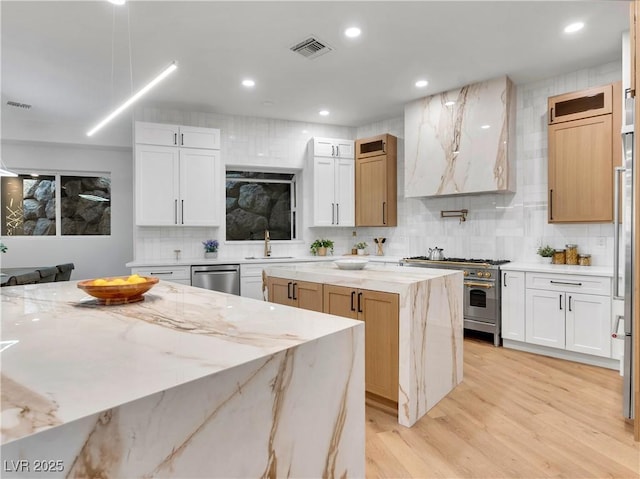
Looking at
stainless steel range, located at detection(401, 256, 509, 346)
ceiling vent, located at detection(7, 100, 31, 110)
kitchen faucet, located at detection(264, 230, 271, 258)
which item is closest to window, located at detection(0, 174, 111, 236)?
ceiling vent, located at detection(7, 100, 31, 110)

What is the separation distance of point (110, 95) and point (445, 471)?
16.7 feet

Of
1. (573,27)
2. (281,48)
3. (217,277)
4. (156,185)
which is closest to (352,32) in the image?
(281,48)

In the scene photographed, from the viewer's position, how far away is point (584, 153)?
11.6 ft

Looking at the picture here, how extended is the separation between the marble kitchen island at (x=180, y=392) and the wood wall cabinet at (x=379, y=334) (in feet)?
3.56

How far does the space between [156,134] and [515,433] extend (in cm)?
475

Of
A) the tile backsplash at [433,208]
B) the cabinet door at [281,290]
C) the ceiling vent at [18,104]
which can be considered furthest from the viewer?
the ceiling vent at [18,104]

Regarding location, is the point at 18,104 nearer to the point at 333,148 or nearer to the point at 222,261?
the point at 222,261

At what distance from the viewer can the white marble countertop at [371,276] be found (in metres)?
2.35

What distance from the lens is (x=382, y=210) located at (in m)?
5.30

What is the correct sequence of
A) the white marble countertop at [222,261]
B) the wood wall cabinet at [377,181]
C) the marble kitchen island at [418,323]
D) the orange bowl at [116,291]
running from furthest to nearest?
the wood wall cabinet at [377,181] < the white marble countertop at [222,261] < the marble kitchen island at [418,323] < the orange bowl at [116,291]

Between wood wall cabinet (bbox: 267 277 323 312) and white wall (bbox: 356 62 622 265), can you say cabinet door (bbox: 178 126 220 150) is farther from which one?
white wall (bbox: 356 62 622 265)

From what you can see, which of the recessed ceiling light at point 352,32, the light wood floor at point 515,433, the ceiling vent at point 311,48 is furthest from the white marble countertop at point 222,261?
the recessed ceiling light at point 352,32

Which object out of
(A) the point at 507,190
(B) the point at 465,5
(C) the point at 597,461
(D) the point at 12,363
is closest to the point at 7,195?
(D) the point at 12,363

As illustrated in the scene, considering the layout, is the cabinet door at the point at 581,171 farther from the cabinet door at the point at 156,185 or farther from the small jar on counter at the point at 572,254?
the cabinet door at the point at 156,185
